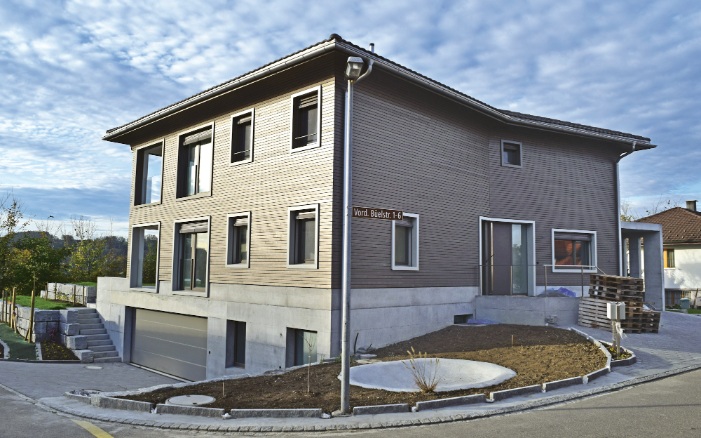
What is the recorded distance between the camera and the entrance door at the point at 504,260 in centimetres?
1873

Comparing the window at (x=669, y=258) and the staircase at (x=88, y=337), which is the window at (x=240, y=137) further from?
the window at (x=669, y=258)

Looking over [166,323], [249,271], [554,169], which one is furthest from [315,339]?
[554,169]

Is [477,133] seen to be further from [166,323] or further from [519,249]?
[166,323]

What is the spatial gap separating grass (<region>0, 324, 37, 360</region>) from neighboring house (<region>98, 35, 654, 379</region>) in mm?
3185

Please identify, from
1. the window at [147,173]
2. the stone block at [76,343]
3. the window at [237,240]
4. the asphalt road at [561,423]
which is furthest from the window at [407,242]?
the stone block at [76,343]

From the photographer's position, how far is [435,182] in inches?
663

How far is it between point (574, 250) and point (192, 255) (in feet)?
47.6

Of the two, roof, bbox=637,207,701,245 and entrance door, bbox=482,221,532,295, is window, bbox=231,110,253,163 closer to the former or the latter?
entrance door, bbox=482,221,532,295

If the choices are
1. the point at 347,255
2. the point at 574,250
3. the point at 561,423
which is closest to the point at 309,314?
the point at 347,255

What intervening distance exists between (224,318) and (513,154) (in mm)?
11820

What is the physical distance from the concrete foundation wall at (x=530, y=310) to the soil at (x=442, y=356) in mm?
920

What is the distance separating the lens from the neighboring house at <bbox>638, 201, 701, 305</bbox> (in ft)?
117

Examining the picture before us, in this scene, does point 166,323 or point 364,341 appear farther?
point 166,323

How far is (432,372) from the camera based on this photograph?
436 inches
